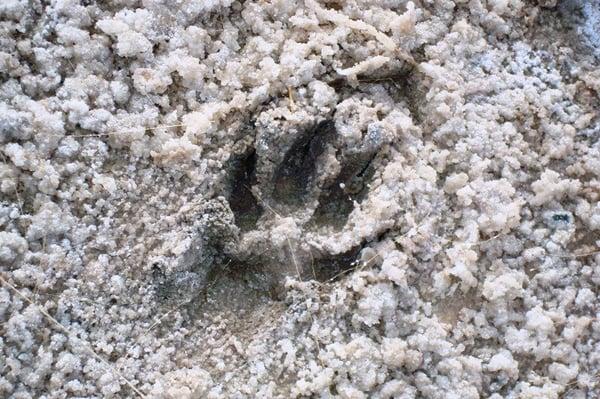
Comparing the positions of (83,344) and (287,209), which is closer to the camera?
(83,344)

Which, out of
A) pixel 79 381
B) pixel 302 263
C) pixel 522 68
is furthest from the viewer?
pixel 522 68

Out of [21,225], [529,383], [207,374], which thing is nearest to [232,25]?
[21,225]

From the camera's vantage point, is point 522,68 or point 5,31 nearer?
point 5,31

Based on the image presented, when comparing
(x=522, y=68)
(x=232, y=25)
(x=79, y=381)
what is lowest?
(x=79, y=381)

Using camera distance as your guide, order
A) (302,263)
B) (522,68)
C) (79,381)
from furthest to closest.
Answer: (522,68), (302,263), (79,381)

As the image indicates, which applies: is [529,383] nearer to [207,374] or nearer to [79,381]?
[207,374]

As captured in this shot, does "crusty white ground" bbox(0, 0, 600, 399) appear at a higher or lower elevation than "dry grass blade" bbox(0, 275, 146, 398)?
higher

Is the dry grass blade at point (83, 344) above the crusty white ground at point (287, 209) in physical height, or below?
below

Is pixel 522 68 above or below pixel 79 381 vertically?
above
